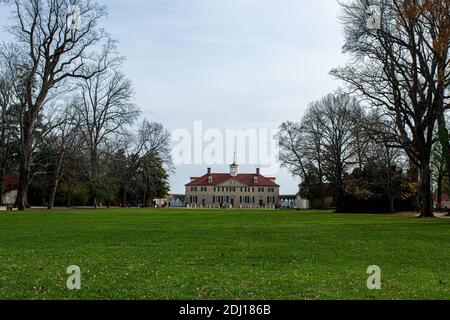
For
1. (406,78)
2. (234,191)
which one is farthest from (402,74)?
(234,191)

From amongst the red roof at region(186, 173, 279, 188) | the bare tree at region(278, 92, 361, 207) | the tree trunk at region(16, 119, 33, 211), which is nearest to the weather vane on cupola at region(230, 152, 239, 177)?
the red roof at region(186, 173, 279, 188)

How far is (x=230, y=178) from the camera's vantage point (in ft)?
474

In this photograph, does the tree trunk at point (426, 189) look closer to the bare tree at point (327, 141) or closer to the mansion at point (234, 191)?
the bare tree at point (327, 141)

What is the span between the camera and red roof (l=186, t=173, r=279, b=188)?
144m

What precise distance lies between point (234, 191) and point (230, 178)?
3.59m

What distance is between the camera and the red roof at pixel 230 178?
474 ft

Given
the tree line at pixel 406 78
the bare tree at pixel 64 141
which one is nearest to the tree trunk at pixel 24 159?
the bare tree at pixel 64 141

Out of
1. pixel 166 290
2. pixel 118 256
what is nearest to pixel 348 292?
pixel 166 290

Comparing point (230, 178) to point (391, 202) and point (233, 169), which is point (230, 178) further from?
point (391, 202)

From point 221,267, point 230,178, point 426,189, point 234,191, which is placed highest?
point 230,178

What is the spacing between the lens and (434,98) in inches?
1538

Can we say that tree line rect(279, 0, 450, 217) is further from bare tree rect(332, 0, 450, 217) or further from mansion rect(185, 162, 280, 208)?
mansion rect(185, 162, 280, 208)

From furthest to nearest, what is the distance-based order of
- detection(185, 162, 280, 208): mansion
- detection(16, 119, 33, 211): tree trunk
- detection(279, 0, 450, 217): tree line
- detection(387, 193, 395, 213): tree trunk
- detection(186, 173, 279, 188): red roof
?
detection(186, 173, 279, 188): red roof < detection(185, 162, 280, 208): mansion < detection(387, 193, 395, 213): tree trunk < detection(16, 119, 33, 211): tree trunk < detection(279, 0, 450, 217): tree line

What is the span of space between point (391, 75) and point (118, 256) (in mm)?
31294
